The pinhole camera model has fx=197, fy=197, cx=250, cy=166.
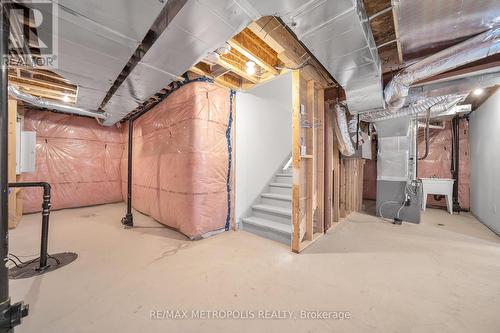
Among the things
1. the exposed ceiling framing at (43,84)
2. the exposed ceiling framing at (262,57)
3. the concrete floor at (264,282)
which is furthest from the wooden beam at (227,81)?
the concrete floor at (264,282)

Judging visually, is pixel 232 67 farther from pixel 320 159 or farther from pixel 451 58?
pixel 451 58

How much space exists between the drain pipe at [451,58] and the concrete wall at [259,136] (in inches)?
58.0

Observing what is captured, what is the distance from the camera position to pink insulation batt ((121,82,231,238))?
2.80 metres

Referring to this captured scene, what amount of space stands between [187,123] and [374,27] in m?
2.41

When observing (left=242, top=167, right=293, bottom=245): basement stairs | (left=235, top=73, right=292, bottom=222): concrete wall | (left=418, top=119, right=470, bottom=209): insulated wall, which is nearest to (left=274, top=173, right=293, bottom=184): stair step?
(left=242, top=167, right=293, bottom=245): basement stairs

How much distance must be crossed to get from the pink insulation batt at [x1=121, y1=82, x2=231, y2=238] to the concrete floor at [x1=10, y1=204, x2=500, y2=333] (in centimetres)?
35

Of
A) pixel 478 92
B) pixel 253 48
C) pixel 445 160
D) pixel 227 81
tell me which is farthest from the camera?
pixel 445 160

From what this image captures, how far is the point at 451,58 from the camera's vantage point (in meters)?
1.85

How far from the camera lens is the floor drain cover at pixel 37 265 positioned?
1.89 meters

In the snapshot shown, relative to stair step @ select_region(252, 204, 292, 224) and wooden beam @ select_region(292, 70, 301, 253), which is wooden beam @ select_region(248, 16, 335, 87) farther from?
stair step @ select_region(252, 204, 292, 224)

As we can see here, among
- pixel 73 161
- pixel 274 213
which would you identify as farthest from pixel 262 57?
pixel 73 161

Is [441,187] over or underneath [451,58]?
underneath

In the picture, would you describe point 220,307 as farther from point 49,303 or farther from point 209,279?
point 49,303

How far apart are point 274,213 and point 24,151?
4.49 m
